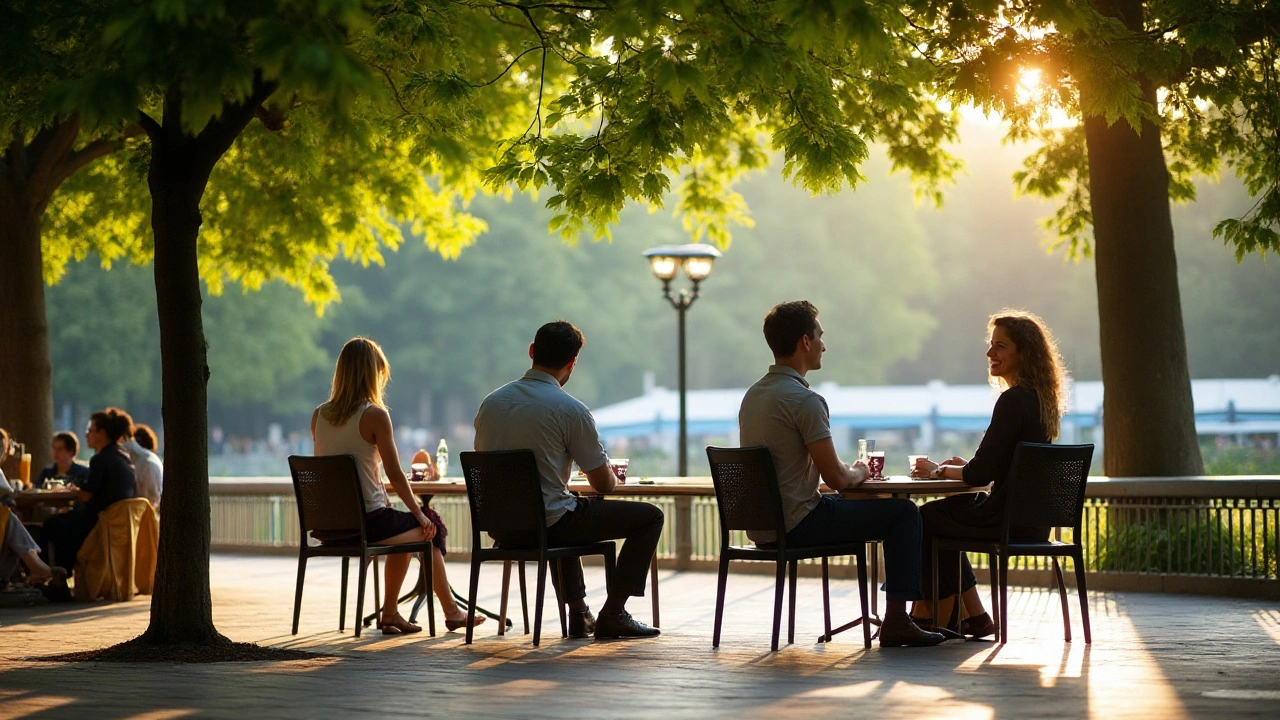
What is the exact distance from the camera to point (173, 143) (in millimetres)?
8320

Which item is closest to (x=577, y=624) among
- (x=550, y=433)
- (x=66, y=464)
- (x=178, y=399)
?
(x=550, y=433)

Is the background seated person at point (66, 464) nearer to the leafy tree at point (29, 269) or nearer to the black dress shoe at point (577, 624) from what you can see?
the leafy tree at point (29, 269)

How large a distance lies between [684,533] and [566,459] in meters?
6.70

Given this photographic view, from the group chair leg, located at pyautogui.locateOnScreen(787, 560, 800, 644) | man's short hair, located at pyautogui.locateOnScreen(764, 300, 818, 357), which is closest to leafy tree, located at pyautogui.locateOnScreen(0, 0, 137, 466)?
man's short hair, located at pyautogui.locateOnScreen(764, 300, 818, 357)

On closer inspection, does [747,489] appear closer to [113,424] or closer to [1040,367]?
[1040,367]

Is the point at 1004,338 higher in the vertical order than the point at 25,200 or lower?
lower

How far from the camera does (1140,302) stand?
1302 cm

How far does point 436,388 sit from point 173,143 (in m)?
54.6

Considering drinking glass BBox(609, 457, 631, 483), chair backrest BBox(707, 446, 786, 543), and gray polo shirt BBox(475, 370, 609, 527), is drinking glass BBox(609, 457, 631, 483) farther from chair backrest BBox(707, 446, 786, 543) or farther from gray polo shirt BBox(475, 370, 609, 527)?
chair backrest BBox(707, 446, 786, 543)

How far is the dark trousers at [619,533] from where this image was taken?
8.47 m

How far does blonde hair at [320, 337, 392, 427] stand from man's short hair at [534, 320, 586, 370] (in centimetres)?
113

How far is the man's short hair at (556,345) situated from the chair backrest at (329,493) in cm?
125

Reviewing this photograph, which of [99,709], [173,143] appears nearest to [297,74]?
[99,709]

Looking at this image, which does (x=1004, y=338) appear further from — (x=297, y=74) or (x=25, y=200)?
(x=25, y=200)
